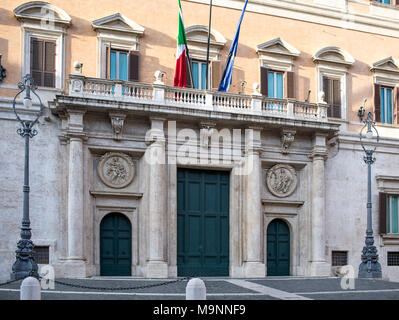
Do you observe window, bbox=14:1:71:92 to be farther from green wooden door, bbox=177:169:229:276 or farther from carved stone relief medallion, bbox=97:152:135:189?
green wooden door, bbox=177:169:229:276

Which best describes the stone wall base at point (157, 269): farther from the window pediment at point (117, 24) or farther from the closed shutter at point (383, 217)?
the closed shutter at point (383, 217)

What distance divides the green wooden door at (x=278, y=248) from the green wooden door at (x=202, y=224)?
173 centimetres

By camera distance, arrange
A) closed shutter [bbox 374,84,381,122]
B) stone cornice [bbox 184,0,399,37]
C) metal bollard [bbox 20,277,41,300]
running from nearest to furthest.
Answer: metal bollard [bbox 20,277,41,300]
stone cornice [bbox 184,0,399,37]
closed shutter [bbox 374,84,381,122]

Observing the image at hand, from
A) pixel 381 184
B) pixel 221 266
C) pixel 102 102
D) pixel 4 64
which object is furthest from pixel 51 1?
pixel 381 184

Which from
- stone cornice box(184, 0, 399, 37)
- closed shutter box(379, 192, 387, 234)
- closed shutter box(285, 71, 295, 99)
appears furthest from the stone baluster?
closed shutter box(379, 192, 387, 234)

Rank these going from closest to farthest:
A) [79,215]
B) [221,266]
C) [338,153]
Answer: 1. [79,215]
2. [221,266]
3. [338,153]

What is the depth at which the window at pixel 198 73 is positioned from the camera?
74.8ft

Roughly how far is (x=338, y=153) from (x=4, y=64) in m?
12.7

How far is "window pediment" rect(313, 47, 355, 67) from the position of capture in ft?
80.4

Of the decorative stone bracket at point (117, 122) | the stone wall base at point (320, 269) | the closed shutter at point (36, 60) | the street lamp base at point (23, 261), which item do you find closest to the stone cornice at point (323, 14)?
the decorative stone bracket at point (117, 122)

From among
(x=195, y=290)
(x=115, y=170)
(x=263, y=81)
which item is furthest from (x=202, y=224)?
(x=195, y=290)

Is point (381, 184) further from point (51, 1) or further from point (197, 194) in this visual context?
point (51, 1)

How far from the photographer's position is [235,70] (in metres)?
23.2

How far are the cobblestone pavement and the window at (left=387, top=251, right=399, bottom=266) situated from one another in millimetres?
4402
